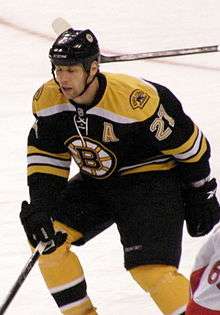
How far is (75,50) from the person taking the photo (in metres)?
3.02

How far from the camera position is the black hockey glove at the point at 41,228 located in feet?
9.99

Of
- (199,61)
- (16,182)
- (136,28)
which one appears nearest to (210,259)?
(16,182)

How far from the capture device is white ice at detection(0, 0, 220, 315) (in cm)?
373

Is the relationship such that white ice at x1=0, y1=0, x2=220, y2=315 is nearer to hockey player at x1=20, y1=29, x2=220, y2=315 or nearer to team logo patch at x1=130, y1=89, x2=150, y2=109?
hockey player at x1=20, y1=29, x2=220, y2=315

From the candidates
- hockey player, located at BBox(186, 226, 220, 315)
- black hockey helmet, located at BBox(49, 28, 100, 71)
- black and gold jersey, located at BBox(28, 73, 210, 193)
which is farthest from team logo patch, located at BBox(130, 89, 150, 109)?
hockey player, located at BBox(186, 226, 220, 315)

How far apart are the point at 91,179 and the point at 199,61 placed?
290 cm

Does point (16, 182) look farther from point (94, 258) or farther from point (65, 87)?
point (65, 87)

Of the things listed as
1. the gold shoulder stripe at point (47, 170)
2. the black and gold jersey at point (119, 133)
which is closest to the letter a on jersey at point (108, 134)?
the black and gold jersey at point (119, 133)

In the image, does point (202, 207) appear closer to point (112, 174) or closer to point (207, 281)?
point (112, 174)

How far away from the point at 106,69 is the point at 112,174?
284cm

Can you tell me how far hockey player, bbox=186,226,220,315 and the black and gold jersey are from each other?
116 centimetres

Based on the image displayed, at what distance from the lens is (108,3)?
722 cm

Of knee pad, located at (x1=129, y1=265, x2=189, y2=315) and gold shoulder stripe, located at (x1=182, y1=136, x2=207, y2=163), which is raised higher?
gold shoulder stripe, located at (x1=182, y1=136, x2=207, y2=163)

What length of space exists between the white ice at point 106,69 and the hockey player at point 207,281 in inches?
63.4
